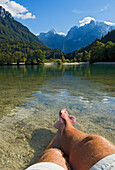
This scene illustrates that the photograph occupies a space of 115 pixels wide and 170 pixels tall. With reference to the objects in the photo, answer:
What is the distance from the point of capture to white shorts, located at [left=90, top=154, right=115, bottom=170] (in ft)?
3.83

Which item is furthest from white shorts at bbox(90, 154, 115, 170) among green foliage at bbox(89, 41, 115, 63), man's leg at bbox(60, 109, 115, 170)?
green foliage at bbox(89, 41, 115, 63)

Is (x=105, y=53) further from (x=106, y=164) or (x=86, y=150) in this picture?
(x=106, y=164)

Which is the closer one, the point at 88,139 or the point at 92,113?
the point at 88,139

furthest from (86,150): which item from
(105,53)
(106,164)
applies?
(105,53)

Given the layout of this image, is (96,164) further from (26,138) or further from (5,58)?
(5,58)

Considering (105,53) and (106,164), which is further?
(105,53)

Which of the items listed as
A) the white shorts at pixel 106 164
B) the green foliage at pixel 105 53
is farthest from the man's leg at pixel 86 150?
the green foliage at pixel 105 53

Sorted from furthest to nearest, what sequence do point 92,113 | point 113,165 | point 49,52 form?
point 49,52, point 92,113, point 113,165

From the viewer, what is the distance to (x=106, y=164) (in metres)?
1.20

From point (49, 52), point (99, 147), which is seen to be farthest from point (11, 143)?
point (49, 52)

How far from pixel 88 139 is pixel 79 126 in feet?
4.80

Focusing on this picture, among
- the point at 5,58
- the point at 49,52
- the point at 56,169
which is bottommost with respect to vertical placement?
the point at 56,169

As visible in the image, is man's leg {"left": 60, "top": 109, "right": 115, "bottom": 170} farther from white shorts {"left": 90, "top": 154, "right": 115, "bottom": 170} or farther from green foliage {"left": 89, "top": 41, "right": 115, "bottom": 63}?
green foliage {"left": 89, "top": 41, "right": 115, "bottom": 63}

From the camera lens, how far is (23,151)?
2277 mm
